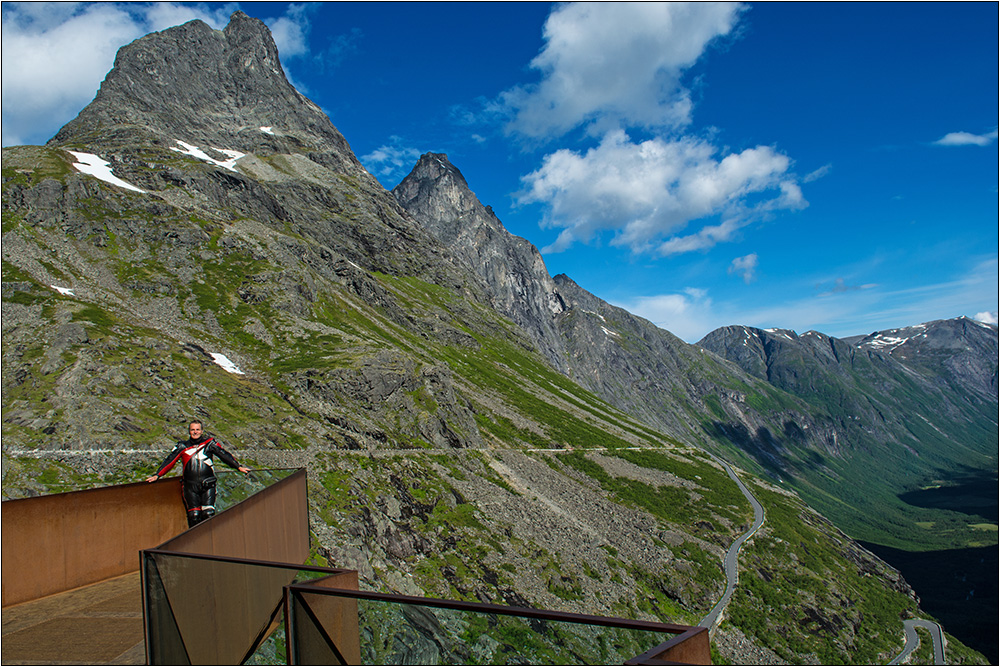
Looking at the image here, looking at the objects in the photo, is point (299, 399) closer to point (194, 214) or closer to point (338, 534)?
point (338, 534)

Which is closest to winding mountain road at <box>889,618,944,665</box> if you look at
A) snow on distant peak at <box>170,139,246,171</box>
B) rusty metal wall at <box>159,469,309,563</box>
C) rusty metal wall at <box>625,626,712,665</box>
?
rusty metal wall at <box>159,469,309,563</box>

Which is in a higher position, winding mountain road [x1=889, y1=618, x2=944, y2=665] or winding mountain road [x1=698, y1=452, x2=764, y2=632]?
winding mountain road [x1=698, y1=452, x2=764, y2=632]

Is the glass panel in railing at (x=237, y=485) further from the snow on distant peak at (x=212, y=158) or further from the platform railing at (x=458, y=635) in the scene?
the snow on distant peak at (x=212, y=158)

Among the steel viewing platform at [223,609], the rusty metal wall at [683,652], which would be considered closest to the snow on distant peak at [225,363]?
the steel viewing platform at [223,609]

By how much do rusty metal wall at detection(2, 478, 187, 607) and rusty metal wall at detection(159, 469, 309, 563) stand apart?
2.36 m

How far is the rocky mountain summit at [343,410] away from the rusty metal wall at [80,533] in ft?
92.2

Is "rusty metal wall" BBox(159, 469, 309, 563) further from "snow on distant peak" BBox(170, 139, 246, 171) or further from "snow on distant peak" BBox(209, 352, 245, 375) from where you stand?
"snow on distant peak" BBox(170, 139, 246, 171)

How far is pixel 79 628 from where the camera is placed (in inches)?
390

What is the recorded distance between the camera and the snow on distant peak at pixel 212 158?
482 feet

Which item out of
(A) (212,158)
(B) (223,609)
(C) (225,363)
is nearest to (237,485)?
(B) (223,609)

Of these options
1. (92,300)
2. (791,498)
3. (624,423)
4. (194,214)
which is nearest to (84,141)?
(194,214)

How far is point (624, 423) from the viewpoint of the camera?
516 ft

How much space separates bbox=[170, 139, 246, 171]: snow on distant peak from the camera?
147m

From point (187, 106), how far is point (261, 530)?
682 ft
